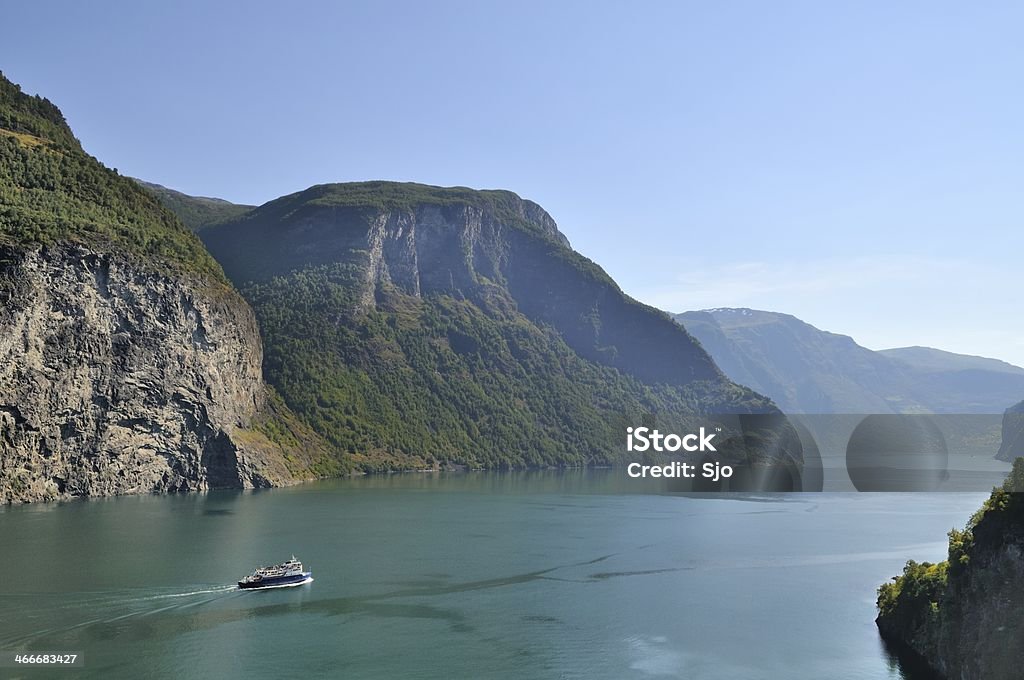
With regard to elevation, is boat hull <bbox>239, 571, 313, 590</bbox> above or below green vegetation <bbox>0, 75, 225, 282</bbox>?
below

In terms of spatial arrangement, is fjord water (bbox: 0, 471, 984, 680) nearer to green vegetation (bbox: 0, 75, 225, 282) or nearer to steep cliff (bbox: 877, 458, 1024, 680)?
steep cliff (bbox: 877, 458, 1024, 680)

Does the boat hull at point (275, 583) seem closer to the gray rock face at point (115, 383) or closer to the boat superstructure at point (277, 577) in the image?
the boat superstructure at point (277, 577)

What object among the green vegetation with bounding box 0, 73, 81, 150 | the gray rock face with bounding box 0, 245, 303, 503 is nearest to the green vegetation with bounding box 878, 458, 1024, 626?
the gray rock face with bounding box 0, 245, 303, 503

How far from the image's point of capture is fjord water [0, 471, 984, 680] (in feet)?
170

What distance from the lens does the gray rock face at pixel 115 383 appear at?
11338 cm

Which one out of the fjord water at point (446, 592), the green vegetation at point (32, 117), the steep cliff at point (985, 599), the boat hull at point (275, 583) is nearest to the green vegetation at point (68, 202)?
the green vegetation at point (32, 117)

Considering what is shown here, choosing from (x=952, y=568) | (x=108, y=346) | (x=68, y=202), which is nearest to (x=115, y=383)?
(x=108, y=346)

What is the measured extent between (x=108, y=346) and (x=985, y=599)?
12030cm

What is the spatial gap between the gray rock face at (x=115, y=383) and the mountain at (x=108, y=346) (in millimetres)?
198

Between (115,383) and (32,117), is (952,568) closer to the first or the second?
(115,383)

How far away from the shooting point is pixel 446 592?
6944 centimetres

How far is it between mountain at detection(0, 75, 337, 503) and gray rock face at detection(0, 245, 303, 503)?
0.65 feet

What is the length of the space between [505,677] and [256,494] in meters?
100

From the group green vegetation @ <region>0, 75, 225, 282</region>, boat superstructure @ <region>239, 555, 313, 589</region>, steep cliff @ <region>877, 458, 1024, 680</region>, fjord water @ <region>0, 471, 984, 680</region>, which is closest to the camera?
steep cliff @ <region>877, 458, 1024, 680</region>
